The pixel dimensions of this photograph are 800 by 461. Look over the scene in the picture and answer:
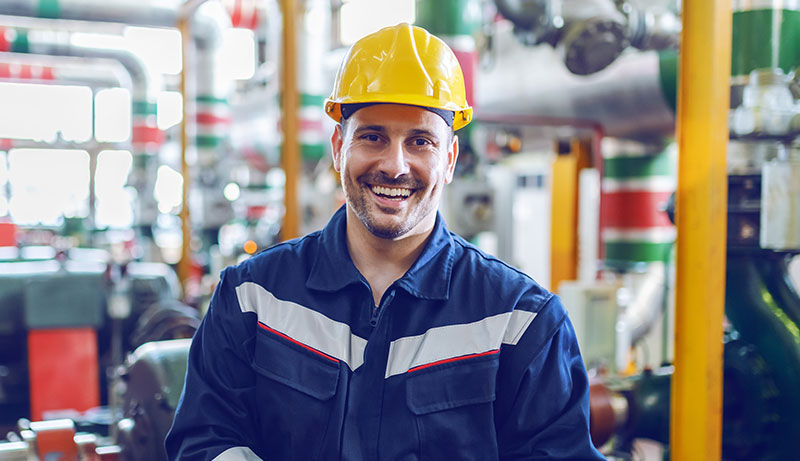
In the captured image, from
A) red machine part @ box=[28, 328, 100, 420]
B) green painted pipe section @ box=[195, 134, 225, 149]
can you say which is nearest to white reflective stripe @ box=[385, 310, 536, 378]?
red machine part @ box=[28, 328, 100, 420]

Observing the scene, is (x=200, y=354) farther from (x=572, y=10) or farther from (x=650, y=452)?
(x=650, y=452)

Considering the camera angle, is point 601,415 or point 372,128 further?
point 601,415

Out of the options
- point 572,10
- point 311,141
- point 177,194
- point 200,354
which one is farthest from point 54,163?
point 200,354

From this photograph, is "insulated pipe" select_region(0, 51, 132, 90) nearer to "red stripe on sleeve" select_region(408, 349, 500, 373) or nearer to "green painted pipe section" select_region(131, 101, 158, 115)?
"green painted pipe section" select_region(131, 101, 158, 115)

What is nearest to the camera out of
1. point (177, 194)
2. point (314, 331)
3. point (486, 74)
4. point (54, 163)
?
point (314, 331)

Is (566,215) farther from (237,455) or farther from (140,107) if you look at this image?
(140,107)

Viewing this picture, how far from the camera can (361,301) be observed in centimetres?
133

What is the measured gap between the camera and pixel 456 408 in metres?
1.26

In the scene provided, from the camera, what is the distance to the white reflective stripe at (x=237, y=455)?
1.22 metres

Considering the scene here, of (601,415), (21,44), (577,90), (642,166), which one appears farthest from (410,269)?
(21,44)

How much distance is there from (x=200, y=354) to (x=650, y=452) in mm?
3075

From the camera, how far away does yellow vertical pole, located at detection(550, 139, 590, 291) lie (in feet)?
17.0

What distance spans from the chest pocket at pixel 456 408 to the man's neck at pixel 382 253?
0.72 ft

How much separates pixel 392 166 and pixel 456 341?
0.33 metres
